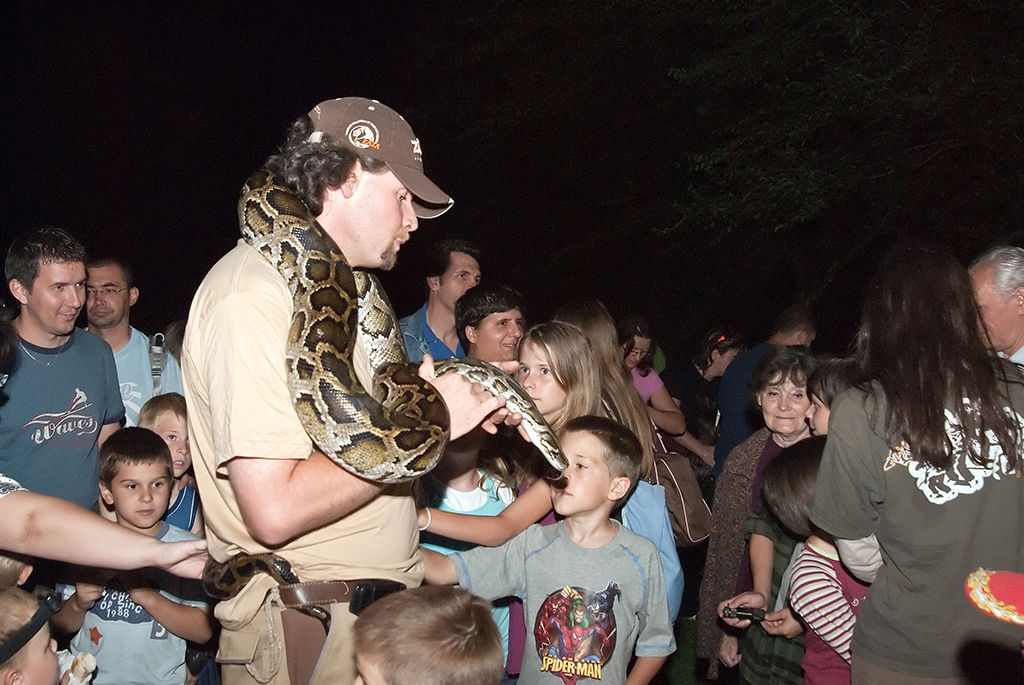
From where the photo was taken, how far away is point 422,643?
Result: 99.7 inches

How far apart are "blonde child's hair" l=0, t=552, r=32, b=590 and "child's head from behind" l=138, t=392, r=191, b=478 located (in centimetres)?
170

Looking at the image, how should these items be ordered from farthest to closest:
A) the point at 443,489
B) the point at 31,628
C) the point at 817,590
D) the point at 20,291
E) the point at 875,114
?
1. the point at 875,114
2. the point at 20,291
3. the point at 443,489
4. the point at 817,590
5. the point at 31,628

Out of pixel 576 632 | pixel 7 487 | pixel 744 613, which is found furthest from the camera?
pixel 744 613

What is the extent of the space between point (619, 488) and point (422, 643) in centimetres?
172

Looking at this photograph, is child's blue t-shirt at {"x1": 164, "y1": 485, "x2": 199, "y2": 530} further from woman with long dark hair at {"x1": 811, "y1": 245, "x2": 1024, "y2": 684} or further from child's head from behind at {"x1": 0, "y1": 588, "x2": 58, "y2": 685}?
woman with long dark hair at {"x1": 811, "y1": 245, "x2": 1024, "y2": 684}

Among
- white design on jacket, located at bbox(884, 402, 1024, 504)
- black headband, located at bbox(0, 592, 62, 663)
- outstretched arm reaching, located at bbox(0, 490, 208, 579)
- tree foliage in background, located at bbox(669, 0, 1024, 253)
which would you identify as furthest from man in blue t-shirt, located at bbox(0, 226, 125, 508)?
tree foliage in background, located at bbox(669, 0, 1024, 253)

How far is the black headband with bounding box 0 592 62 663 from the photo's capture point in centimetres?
304

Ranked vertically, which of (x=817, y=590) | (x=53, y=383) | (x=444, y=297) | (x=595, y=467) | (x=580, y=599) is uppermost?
(x=444, y=297)

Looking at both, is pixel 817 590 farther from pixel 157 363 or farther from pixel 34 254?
pixel 34 254

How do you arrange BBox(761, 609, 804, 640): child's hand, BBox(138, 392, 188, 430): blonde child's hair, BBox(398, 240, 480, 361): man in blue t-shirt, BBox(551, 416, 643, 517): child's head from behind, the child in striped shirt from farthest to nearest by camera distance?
BBox(398, 240, 480, 361): man in blue t-shirt < BBox(138, 392, 188, 430): blonde child's hair < BBox(761, 609, 804, 640): child's hand < the child in striped shirt < BBox(551, 416, 643, 517): child's head from behind

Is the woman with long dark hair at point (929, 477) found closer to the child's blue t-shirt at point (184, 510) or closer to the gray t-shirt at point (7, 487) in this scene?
the gray t-shirt at point (7, 487)

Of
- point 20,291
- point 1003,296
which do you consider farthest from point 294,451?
point 20,291

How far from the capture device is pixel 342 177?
304 cm

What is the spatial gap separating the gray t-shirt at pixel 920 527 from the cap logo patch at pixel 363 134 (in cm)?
236
